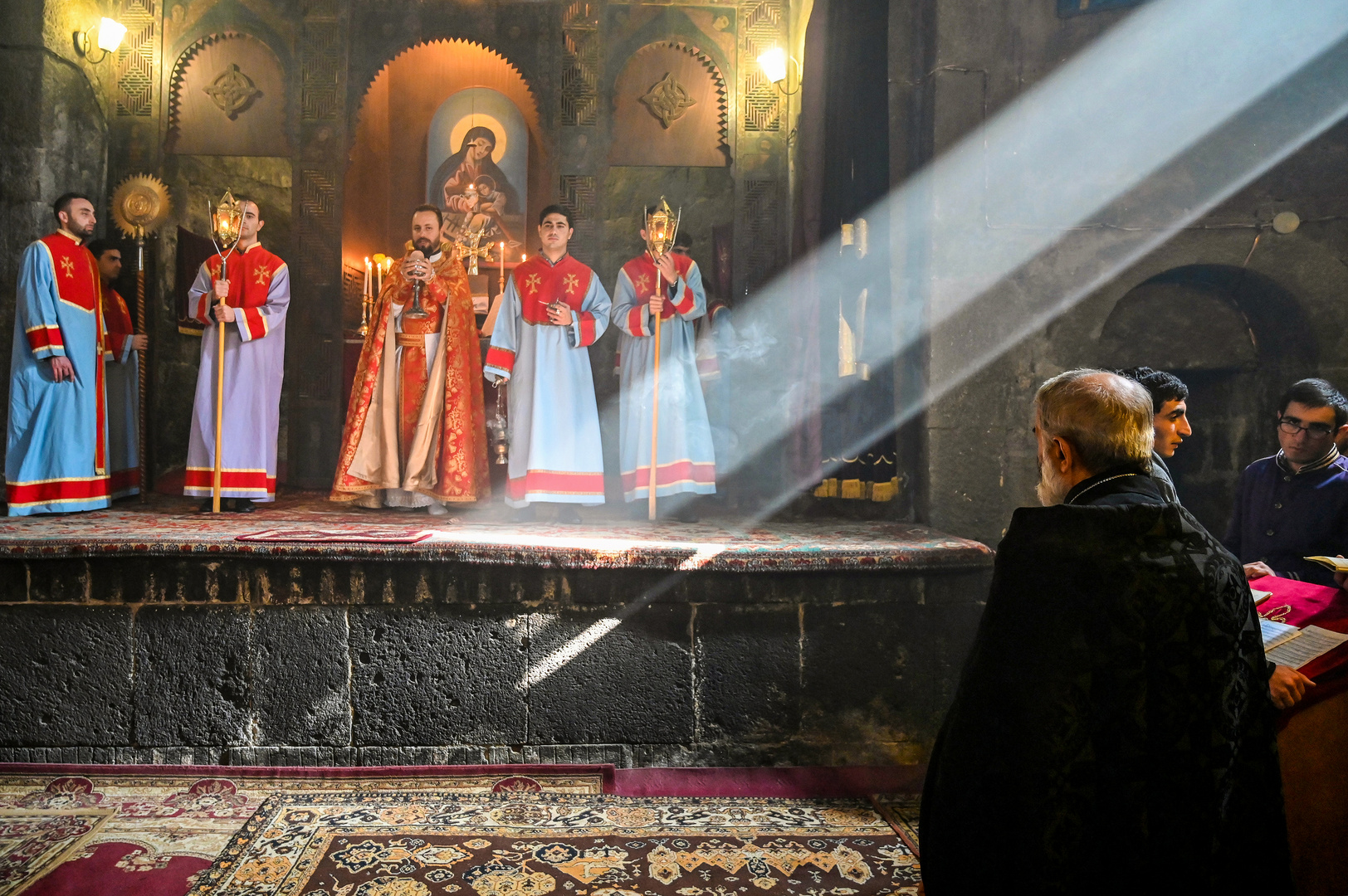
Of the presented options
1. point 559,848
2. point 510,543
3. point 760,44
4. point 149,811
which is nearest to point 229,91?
point 760,44

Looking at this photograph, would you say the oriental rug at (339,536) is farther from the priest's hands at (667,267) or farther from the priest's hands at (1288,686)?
the priest's hands at (1288,686)

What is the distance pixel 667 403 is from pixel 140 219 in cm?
438

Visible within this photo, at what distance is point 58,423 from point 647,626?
13.1 feet

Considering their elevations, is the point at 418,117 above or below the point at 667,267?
above

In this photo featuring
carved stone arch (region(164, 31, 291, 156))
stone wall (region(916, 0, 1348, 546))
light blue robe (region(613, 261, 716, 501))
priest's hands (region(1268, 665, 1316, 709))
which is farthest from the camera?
carved stone arch (region(164, 31, 291, 156))

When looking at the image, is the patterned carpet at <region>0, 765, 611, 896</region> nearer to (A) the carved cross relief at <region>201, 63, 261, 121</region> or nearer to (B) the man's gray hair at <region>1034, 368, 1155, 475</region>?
(B) the man's gray hair at <region>1034, 368, 1155, 475</region>

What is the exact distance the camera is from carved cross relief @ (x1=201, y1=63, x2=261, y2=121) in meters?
7.28

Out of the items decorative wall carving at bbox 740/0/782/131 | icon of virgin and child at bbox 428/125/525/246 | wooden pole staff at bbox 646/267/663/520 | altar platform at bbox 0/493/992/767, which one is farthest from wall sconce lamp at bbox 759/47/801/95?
altar platform at bbox 0/493/992/767

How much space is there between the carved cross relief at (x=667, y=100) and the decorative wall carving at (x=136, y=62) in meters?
4.04

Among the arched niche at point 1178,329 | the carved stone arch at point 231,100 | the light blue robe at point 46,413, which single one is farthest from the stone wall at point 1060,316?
the carved stone arch at point 231,100

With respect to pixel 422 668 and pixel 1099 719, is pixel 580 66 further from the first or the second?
pixel 1099 719

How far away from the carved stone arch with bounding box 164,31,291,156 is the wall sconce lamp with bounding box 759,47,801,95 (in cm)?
405

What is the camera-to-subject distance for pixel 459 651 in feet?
12.8

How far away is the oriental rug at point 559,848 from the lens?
111 inches
